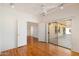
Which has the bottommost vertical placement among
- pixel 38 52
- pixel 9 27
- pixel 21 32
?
pixel 38 52

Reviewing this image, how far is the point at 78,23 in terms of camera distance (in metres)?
4.72

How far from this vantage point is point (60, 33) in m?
6.52

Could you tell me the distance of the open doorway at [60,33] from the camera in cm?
555

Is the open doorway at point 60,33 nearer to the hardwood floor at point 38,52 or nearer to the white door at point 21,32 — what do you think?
the hardwood floor at point 38,52

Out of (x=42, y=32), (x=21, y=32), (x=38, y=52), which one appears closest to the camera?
(x=38, y=52)

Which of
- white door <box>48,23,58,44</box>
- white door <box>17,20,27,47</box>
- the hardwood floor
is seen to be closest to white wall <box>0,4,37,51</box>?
white door <box>17,20,27,47</box>

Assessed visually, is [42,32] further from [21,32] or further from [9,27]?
[9,27]

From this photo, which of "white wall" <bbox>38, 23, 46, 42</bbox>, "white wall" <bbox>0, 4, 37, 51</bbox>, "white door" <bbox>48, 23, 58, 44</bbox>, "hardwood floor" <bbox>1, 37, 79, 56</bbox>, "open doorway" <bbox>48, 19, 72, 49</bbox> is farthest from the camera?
"white wall" <bbox>38, 23, 46, 42</bbox>

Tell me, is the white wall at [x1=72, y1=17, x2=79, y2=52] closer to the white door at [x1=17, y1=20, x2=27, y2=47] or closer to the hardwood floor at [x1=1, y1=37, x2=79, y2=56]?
the hardwood floor at [x1=1, y1=37, x2=79, y2=56]

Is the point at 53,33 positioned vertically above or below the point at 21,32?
below

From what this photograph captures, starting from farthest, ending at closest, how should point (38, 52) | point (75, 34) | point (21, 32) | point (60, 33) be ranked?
point (60, 33) → point (21, 32) → point (75, 34) → point (38, 52)

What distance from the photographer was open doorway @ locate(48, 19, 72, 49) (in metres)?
5.55

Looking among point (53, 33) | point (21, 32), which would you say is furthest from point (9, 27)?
point (53, 33)

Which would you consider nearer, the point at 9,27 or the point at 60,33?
the point at 9,27
